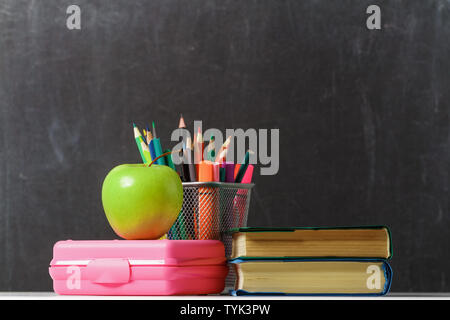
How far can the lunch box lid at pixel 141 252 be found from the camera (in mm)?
652

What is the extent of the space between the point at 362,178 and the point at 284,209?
27 centimetres

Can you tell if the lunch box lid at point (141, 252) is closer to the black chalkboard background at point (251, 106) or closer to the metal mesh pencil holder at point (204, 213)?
the metal mesh pencil holder at point (204, 213)

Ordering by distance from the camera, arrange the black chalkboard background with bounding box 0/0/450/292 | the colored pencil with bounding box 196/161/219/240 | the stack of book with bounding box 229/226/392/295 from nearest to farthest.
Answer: the stack of book with bounding box 229/226/392/295 → the colored pencil with bounding box 196/161/219/240 → the black chalkboard background with bounding box 0/0/450/292

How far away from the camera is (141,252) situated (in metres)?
0.66

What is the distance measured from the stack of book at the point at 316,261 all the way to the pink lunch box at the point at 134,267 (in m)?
0.06

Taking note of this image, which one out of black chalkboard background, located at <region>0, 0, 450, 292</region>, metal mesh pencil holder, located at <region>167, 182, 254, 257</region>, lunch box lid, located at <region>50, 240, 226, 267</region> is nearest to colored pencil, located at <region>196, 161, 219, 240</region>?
metal mesh pencil holder, located at <region>167, 182, 254, 257</region>

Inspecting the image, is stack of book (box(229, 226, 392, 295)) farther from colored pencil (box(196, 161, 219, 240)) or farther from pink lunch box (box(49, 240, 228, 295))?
colored pencil (box(196, 161, 219, 240))

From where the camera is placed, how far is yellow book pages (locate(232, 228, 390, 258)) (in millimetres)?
637

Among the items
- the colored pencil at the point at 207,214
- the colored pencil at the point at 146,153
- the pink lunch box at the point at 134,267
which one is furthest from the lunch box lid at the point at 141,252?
the colored pencil at the point at 146,153

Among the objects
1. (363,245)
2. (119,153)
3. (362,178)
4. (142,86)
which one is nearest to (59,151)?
(119,153)

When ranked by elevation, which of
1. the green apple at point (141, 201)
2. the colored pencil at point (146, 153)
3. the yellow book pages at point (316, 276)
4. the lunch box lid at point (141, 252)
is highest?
the colored pencil at point (146, 153)

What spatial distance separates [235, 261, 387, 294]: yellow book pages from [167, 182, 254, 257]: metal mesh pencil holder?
188 mm

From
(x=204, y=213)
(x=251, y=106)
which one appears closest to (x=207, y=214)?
(x=204, y=213)

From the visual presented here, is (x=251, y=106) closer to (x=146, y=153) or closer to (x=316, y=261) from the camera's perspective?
(x=146, y=153)
